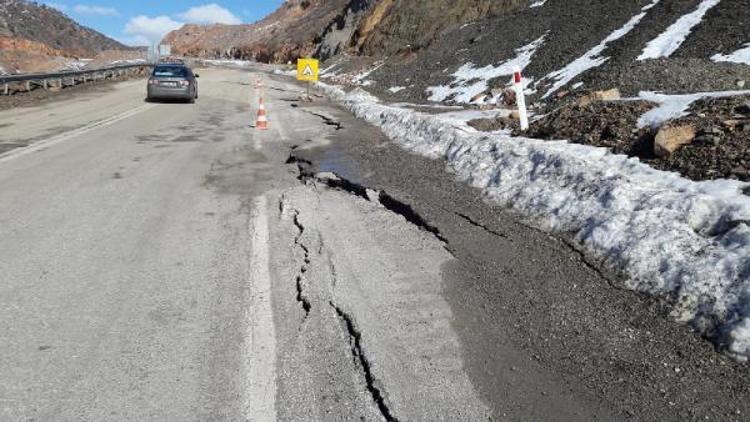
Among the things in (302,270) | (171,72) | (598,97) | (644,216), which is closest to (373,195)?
(302,270)

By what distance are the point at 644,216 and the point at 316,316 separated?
10.2ft

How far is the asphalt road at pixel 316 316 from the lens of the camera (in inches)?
127

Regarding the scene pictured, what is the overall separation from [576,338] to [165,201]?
5.24m

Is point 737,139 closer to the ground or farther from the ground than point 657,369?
farther from the ground

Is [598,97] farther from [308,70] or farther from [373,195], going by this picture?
[308,70]

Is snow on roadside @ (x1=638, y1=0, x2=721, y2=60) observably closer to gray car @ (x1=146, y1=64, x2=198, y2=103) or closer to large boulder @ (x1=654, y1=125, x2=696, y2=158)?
large boulder @ (x1=654, y1=125, x2=696, y2=158)

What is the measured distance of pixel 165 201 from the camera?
720 cm

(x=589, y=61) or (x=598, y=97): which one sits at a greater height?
(x=589, y=61)

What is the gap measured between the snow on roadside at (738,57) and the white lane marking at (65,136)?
14333 millimetres

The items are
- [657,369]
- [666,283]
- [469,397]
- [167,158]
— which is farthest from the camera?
[167,158]

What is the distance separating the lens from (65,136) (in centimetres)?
1230

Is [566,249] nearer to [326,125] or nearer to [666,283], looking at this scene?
[666,283]

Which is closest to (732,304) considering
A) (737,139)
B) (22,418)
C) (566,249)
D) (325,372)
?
(566,249)

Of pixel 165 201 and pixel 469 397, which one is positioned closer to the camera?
pixel 469 397
